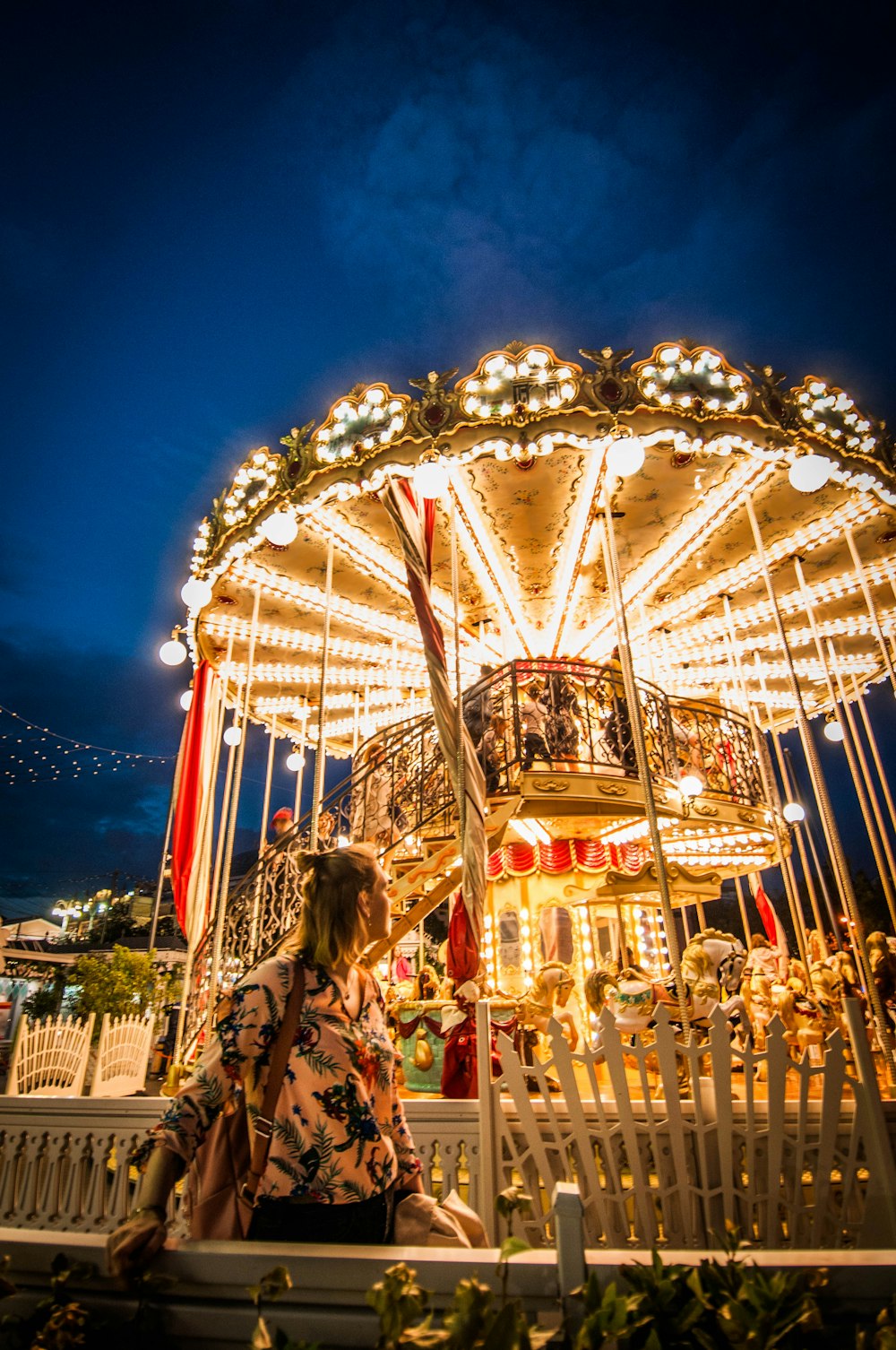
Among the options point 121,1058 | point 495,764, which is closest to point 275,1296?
point 495,764

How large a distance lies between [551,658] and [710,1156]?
5974 mm

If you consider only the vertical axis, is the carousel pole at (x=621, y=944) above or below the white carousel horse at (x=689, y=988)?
above

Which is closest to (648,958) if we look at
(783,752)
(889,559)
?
(783,752)

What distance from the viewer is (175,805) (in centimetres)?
746

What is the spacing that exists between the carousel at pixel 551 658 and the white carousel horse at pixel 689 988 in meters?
0.03

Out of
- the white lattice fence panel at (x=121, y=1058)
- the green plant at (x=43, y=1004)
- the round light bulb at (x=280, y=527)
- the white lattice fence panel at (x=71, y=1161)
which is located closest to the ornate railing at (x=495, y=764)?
the white lattice fence panel at (x=121, y=1058)

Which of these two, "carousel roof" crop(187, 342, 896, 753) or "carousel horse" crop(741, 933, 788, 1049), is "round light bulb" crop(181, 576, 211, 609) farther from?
"carousel horse" crop(741, 933, 788, 1049)

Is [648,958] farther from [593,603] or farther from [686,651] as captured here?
[593,603]

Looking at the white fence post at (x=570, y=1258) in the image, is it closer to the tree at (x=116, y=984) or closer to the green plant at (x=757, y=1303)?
the green plant at (x=757, y=1303)

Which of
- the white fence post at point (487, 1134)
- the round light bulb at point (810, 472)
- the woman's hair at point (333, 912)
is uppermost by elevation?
the round light bulb at point (810, 472)

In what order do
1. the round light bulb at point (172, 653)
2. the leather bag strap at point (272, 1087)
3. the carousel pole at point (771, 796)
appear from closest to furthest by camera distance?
the leather bag strap at point (272, 1087) < the round light bulb at point (172, 653) < the carousel pole at point (771, 796)

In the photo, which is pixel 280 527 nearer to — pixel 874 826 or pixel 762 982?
pixel 762 982

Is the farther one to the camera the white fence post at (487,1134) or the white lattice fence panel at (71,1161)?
the white lattice fence panel at (71,1161)

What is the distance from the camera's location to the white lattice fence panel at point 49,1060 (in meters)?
5.53
